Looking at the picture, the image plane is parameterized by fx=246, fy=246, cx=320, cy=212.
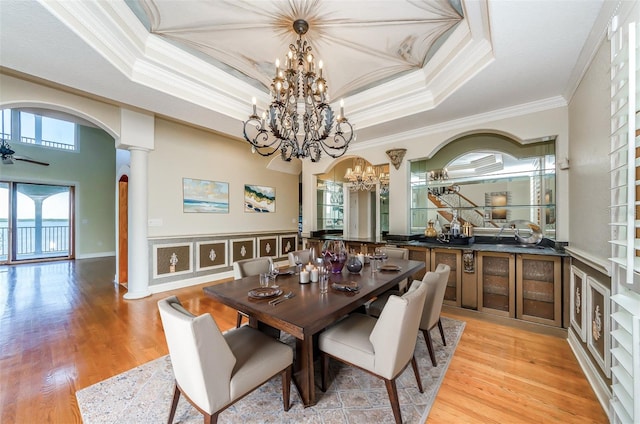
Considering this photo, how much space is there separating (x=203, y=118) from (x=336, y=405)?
3.79 metres

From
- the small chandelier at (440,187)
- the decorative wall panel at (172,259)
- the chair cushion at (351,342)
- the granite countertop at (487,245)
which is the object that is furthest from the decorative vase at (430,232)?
the decorative wall panel at (172,259)

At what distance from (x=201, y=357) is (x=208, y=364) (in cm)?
6

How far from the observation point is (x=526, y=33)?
Result: 6.05 ft

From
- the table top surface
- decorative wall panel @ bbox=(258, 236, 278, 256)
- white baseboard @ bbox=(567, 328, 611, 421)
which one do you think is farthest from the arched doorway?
white baseboard @ bbox=(567, 328, 611, 421)

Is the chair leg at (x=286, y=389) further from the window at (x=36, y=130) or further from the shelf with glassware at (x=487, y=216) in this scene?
the window at (x=36, y=130)

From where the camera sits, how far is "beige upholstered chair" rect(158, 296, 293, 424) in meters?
1.20

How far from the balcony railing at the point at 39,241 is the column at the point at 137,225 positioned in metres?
6.01

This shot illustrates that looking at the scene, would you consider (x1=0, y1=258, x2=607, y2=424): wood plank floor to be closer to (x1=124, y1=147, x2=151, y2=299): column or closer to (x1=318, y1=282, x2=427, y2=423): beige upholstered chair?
(x1=124, y1=147, x2=151, y2=299): column

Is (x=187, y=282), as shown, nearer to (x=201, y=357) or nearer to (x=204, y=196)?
(x=204, y=196)

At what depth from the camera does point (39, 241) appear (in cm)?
744

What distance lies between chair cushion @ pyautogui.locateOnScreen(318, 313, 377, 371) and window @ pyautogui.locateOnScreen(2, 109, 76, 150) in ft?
28.8

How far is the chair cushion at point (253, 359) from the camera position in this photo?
1366mm

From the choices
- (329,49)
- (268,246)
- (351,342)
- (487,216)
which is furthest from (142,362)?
(487,216)

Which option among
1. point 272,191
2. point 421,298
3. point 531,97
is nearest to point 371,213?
point 272,191
